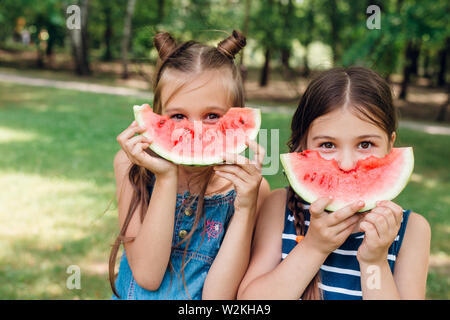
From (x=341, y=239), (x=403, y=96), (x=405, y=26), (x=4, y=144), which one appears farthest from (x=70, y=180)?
(x=403, y=96)

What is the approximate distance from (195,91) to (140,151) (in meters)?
0.38

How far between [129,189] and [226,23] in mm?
17293

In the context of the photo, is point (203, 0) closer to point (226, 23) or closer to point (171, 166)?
point (226, 23)

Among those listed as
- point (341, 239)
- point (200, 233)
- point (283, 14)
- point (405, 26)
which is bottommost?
point (200, 233)

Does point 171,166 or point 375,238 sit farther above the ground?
point 171,166

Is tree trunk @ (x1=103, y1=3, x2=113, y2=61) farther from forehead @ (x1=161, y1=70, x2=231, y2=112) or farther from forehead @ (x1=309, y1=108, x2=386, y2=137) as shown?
forehead @ (x1=309, y1=108, x2=386, y2=137)

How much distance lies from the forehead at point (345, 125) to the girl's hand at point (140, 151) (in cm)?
71

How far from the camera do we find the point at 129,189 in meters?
2.17

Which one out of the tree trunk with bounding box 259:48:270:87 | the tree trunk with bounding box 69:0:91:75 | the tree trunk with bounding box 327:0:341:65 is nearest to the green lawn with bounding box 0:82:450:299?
the tree trunk with bounding box 327:0:341:65

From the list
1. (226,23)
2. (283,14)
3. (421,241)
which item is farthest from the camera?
(283,14)

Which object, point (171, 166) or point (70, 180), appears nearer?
point (171, 166)

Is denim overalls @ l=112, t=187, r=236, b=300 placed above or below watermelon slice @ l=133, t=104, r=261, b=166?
below

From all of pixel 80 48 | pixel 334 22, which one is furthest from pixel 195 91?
pixel 80 48

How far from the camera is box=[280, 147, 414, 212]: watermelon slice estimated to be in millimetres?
1868
